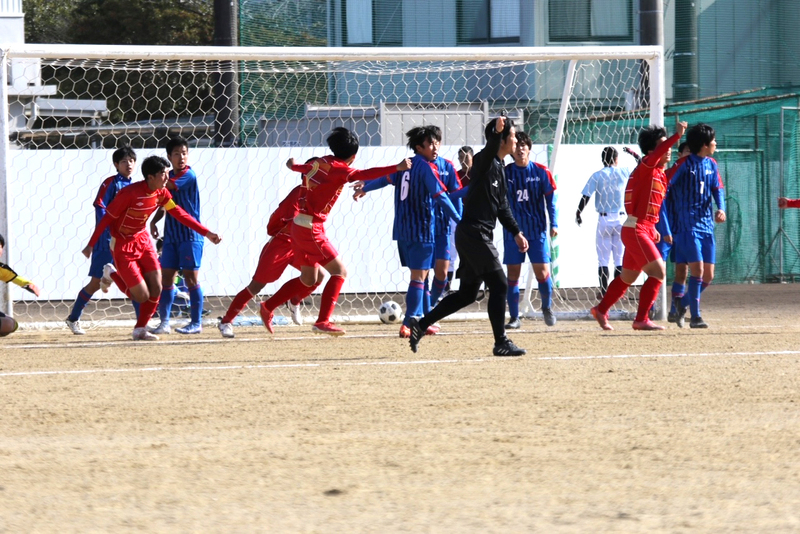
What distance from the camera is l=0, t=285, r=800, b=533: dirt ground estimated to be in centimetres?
394

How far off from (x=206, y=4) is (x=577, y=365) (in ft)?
104

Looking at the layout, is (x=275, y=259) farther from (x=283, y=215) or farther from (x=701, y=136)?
(x=701, y=136)

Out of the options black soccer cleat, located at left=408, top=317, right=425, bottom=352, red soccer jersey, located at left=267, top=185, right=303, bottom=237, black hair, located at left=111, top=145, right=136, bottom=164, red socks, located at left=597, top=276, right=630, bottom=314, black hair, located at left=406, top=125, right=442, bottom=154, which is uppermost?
black hair, located at left=406, top=125, right=442, bottom=154

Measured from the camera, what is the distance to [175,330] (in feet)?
38.0

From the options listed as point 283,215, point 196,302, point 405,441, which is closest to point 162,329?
point 196,302

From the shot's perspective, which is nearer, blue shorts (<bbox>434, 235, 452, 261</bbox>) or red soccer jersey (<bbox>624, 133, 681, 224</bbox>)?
red soccer jersey (<bbox>624, 133, 681, 224</bbox>)

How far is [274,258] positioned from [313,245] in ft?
3.16

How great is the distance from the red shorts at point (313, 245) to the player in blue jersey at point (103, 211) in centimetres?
208

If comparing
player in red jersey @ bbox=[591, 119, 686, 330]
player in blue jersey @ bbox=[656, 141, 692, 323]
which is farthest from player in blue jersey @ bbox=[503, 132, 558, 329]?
player in red jersey @ bbox=[591, 119, 686, 330]

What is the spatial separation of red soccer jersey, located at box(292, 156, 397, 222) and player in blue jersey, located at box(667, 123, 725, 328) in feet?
10.7

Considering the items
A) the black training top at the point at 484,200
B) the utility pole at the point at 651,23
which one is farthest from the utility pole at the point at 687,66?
the black training top at the point at 484,200

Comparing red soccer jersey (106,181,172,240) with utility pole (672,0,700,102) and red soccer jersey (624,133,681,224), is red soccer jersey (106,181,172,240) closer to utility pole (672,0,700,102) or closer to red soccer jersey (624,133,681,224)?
red soccer jersey (624,133,681,224)

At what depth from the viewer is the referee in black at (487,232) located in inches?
324

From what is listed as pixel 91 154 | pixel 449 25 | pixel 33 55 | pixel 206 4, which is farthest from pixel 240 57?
Result: pixel 206 4
